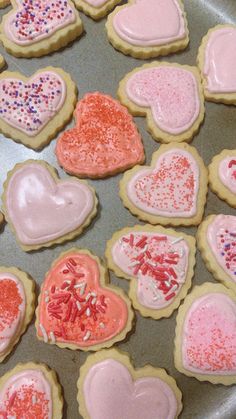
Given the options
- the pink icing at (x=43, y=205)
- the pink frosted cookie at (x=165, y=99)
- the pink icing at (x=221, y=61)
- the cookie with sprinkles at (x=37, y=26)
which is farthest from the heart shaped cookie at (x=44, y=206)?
the pink icing at (x=221, y=61)

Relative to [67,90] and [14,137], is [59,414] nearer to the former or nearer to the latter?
[14,137]

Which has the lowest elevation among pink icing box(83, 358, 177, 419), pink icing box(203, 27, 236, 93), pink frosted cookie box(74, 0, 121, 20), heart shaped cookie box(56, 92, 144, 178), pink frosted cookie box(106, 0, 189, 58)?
pink icing box(83, 358, 177, 419)

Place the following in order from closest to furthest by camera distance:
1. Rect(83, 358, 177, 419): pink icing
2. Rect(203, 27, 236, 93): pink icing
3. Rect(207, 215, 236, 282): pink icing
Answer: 1. Rect(83, 358, 177, 419): pink icing
2. Rect(207, 215, 236, 282): pink icing
3. Rect(203, 27, 236, 93): pink icing

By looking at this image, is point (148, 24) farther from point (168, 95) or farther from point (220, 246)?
point (220, 246)

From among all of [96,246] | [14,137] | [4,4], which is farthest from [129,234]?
[4,4]

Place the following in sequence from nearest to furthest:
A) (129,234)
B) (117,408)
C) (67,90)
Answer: (117,408)
(129,234)
(67,90)

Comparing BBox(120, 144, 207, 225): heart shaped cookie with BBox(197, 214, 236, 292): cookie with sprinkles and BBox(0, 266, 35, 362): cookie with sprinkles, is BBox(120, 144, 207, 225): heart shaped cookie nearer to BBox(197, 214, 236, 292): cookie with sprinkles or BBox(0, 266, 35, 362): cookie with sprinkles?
BBox(197, 214, 236, 292): cookie with sprinkles

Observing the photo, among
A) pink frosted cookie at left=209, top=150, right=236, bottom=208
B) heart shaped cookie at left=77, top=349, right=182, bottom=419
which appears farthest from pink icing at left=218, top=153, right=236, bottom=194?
heart shaped cookie at left=77, top=349, right=182, bottom=419
